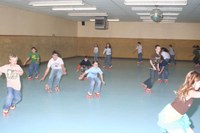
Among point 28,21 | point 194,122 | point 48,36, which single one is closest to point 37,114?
point 194,122

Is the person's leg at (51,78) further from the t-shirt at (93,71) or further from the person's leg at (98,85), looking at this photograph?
the person's leg at (98,85)

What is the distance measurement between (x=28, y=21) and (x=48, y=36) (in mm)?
2680

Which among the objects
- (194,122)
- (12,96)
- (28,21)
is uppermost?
(28,21)

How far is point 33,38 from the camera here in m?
14.5

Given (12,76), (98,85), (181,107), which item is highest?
(12,76)

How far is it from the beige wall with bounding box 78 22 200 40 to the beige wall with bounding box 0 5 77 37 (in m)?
3.15

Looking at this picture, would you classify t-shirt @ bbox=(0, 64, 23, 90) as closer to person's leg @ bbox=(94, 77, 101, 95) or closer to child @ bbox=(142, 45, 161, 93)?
person's leg @ bbox=(94, 77, 101, 95)

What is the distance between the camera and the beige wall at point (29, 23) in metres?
11.9

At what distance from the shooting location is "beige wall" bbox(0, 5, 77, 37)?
39.0 feet

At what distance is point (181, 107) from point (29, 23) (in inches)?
487

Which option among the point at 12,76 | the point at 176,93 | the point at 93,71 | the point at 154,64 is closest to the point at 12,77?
the point at 12,76

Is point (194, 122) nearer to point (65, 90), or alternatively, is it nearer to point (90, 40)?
point (65, 90)

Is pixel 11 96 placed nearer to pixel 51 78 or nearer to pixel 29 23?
pixel 51 78

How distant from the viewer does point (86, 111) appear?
A: 5492 millimetres
